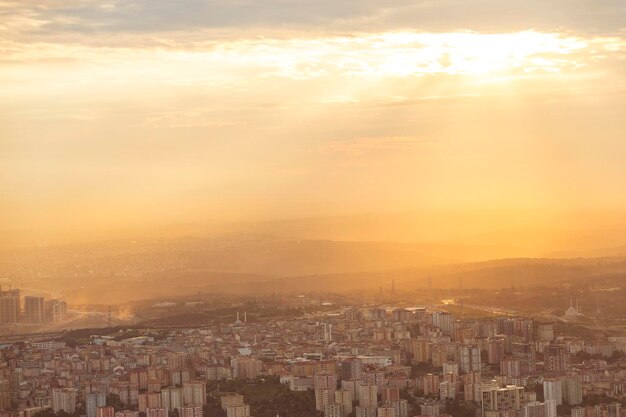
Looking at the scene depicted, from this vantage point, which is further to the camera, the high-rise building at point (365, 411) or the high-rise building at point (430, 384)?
the high-rise building at point (430, 384)

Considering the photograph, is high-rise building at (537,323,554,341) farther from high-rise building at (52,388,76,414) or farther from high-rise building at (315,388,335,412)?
high-rise building at (52,388,76,414)

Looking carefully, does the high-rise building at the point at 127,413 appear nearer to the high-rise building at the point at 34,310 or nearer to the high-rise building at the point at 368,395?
the high-rise building at the point at 368,395

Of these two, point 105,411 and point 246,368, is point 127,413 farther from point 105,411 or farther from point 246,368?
point 246,368

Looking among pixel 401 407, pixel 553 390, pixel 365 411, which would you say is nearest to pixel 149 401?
pixel 365 411

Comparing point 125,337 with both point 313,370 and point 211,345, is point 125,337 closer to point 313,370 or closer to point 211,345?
point 211,345

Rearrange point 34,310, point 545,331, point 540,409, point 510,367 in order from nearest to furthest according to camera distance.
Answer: point 540,409, point 510,367, point 545,331, point 34,310

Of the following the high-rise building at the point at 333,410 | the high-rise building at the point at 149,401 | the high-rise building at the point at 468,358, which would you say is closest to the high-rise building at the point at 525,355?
the high-rise building at the point at 468,358

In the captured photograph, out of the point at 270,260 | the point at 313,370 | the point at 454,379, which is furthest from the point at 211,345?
the point at 270,260
